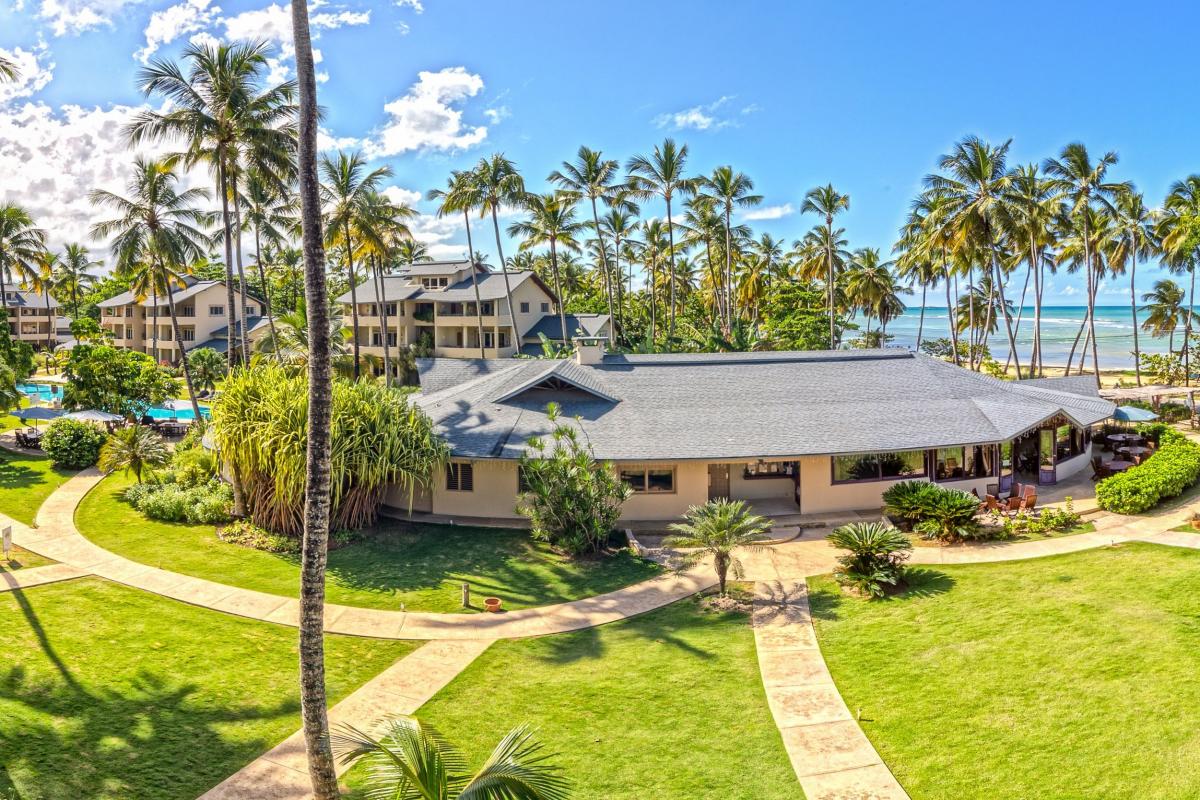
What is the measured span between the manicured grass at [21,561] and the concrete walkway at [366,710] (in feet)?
37.9

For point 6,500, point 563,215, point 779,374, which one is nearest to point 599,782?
point 779,374

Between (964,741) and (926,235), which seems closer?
(964,741)

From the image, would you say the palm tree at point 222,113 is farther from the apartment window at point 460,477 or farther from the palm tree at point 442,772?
the palm tree at point 442,772

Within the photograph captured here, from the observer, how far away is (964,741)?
10.9 metres

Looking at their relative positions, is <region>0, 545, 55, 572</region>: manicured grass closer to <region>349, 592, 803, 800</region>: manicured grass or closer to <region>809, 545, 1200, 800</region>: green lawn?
<region>349, 592, 803, 800</region>: manicured grass

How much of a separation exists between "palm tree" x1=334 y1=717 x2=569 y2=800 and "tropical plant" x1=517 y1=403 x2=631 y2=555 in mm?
12349

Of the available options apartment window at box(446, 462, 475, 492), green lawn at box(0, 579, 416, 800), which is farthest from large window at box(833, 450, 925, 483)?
green lawn at box(0, 579, 416, 800)

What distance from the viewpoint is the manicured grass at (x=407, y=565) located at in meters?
17.8

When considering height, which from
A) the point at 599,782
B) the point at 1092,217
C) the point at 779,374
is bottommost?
the point at 599,782

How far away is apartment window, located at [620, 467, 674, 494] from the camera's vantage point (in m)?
23.1

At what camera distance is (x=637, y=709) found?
483 inches

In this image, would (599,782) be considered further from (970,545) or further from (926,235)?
(926,235)

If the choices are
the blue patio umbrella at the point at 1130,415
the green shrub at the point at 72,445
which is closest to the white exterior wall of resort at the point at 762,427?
the blue patio umbrella at the point at 1130,415

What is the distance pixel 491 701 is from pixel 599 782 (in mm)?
3075
